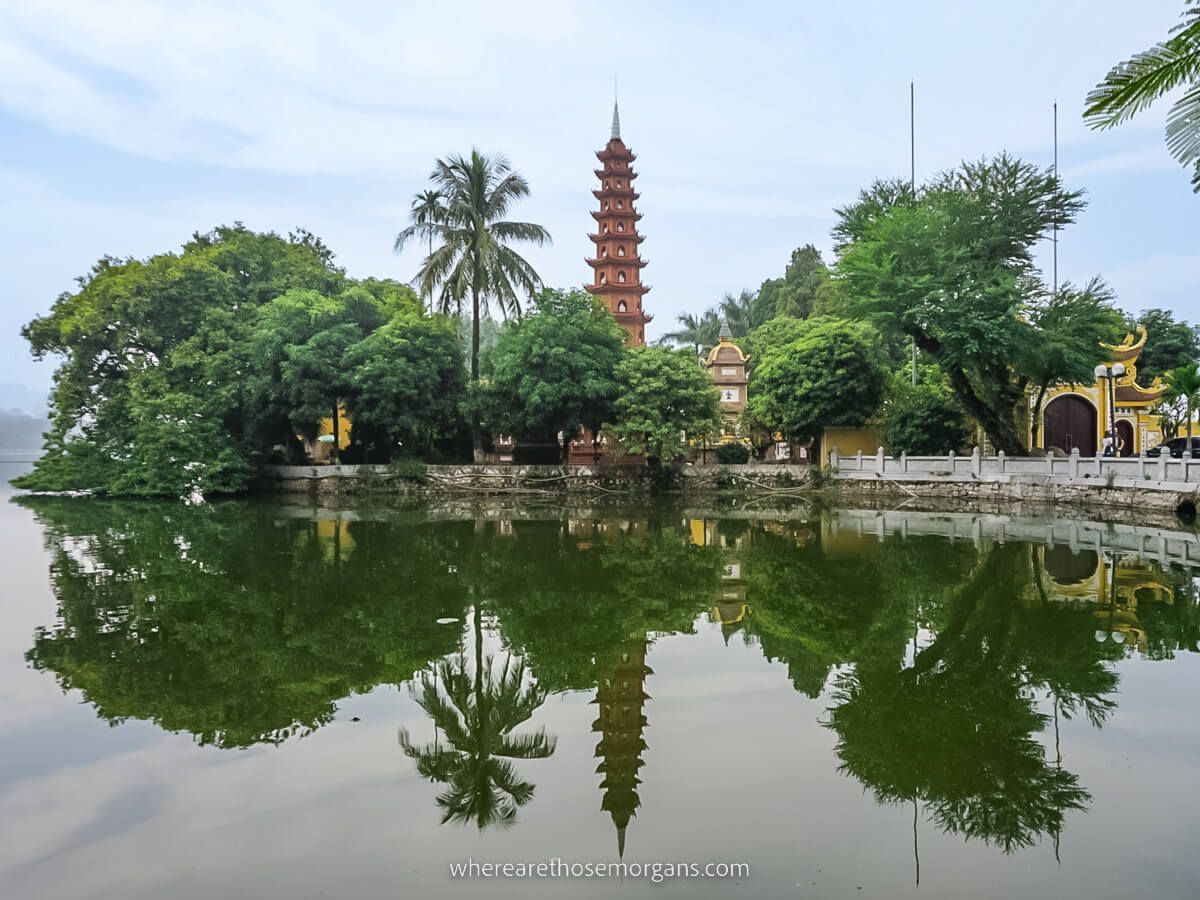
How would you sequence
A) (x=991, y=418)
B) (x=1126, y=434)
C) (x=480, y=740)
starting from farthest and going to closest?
(x=1126, y=434) < (x=991, y=418) < (x=480, y=740)

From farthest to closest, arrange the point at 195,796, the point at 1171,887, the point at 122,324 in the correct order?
the point at 122,324
the point at 195,796
the point at 1171,887

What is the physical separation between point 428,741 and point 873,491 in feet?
66.8

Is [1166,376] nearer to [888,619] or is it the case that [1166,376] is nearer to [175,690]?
[888,619]

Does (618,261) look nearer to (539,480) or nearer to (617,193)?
(617,193)

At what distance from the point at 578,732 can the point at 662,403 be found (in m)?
19.8

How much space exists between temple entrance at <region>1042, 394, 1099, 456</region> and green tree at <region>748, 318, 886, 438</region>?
19.4 ft

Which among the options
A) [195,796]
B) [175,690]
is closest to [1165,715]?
[195,796]

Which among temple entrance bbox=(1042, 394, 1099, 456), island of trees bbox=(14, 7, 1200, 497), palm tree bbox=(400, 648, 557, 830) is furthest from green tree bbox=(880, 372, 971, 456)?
palm tree bbox=(400, 648, 557, 830)

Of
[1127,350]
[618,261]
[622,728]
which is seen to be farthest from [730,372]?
[622,728]

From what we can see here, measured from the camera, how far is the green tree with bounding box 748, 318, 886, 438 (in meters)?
24.0

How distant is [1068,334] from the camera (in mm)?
20781

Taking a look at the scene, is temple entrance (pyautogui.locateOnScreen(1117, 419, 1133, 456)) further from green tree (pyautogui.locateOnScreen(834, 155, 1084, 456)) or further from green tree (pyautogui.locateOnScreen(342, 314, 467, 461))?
green tree (pyautogui.locateOnScreen(342, 314, 467, 461))

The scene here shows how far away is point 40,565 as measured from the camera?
1091 centimetres

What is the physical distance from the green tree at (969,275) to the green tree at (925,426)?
1.33 meters
